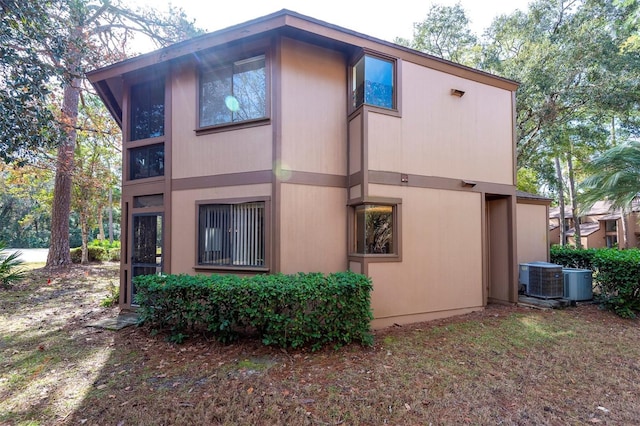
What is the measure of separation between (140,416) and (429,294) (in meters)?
5.22

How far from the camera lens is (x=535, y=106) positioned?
12.7 metres

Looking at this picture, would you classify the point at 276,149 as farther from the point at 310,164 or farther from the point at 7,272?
the point at 7,272

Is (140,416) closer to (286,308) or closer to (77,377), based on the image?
(77,377)

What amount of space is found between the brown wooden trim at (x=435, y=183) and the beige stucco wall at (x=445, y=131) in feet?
0.36

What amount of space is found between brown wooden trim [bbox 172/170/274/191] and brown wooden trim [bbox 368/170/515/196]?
1982mm

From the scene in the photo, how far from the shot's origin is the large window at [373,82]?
6203 mm

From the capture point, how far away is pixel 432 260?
21.6 ft

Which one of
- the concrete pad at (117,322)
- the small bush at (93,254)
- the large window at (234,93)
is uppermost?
the large window at (234,93)

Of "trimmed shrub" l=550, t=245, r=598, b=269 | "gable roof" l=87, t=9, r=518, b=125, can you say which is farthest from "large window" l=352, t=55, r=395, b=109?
"trimmed shrub" l=550, t=245, r=598, b=269

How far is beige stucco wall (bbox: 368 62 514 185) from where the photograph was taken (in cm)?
630

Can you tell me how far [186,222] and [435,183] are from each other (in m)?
5.17

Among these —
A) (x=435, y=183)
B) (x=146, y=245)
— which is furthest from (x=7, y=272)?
(x=435, y=183)

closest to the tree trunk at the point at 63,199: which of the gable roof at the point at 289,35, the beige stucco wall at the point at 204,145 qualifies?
the gable roof at the point at 289,35

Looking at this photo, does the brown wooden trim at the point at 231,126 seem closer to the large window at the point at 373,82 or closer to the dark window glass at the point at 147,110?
the dark window glass at the point at 147,110
